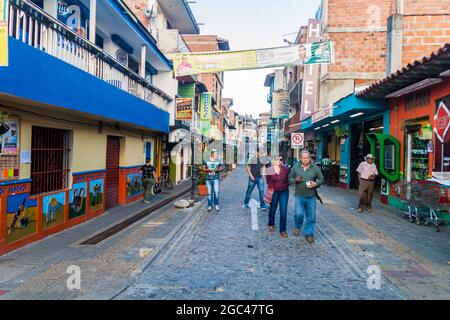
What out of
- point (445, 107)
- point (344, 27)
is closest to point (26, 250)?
point (445, 107)

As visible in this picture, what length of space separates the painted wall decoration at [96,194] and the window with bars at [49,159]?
3.77 ft

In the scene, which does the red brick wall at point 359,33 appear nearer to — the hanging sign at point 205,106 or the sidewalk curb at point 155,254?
the hanging sign at point 205,106

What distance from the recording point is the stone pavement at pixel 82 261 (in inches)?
167

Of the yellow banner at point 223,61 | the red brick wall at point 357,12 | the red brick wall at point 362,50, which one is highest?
the red brick wall at point 357,12

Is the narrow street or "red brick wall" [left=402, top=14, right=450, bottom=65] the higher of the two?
"red brick wall" [left=402, top=14, right=450, bottom=65]

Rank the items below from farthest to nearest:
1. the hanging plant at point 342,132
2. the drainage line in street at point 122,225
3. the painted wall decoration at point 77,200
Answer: the hanging plant at point 342,132 → the painted wall decoration at point 77,200 → the drainage line in street at point 122,225

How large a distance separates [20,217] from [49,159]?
1743 millimetres

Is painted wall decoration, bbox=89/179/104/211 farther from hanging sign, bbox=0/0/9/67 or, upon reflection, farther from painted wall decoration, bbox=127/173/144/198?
hanging sign, bbox=0/0/9/67

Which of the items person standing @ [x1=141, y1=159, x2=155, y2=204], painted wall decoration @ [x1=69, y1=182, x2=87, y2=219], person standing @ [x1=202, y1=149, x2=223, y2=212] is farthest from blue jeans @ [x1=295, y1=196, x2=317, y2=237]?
person standing @ [x1=141, y1=159, x2=155, y2=204]

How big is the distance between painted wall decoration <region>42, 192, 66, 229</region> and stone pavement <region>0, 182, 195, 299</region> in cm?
30

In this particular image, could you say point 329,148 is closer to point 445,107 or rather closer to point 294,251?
point 445,107

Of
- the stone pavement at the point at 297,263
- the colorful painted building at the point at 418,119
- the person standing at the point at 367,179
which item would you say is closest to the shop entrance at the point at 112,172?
the stone pavement at the point at 297,263

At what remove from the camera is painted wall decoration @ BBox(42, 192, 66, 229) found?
7.00 meters
